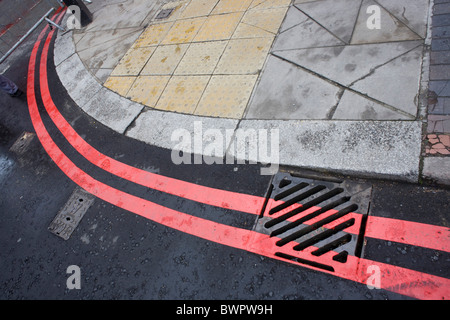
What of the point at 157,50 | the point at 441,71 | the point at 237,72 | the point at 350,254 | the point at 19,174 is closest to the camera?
the point at 350,254

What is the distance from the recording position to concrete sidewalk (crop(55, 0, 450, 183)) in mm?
2839

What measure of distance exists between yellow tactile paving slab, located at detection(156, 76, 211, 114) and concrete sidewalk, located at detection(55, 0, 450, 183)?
0.02 meters

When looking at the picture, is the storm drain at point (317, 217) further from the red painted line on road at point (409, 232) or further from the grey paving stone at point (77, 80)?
the grey paving stone at point (77, 80)

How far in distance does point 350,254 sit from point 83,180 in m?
3.75

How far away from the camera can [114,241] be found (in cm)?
308

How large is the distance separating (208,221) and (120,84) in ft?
12.0

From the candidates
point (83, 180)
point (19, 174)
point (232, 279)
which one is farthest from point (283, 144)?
point (19, 174)

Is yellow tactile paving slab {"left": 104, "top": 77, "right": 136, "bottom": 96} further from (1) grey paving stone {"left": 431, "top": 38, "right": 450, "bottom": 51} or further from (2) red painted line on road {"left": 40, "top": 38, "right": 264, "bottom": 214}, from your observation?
(1) grey paving stone {"left": 431, "top": 38, "right": 450, "bottom": 51}

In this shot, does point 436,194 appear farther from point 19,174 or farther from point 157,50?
point 19,174

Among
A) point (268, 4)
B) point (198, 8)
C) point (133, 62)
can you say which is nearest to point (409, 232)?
point (268, 4)

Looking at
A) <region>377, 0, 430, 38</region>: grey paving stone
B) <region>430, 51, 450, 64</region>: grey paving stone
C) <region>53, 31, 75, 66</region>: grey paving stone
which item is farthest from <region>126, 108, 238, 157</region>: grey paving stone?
<region>53, 31, 75, 66</region>: grey paving stone

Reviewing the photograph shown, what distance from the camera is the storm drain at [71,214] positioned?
344 cm

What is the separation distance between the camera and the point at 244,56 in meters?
4.32

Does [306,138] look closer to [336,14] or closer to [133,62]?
[336,14]
